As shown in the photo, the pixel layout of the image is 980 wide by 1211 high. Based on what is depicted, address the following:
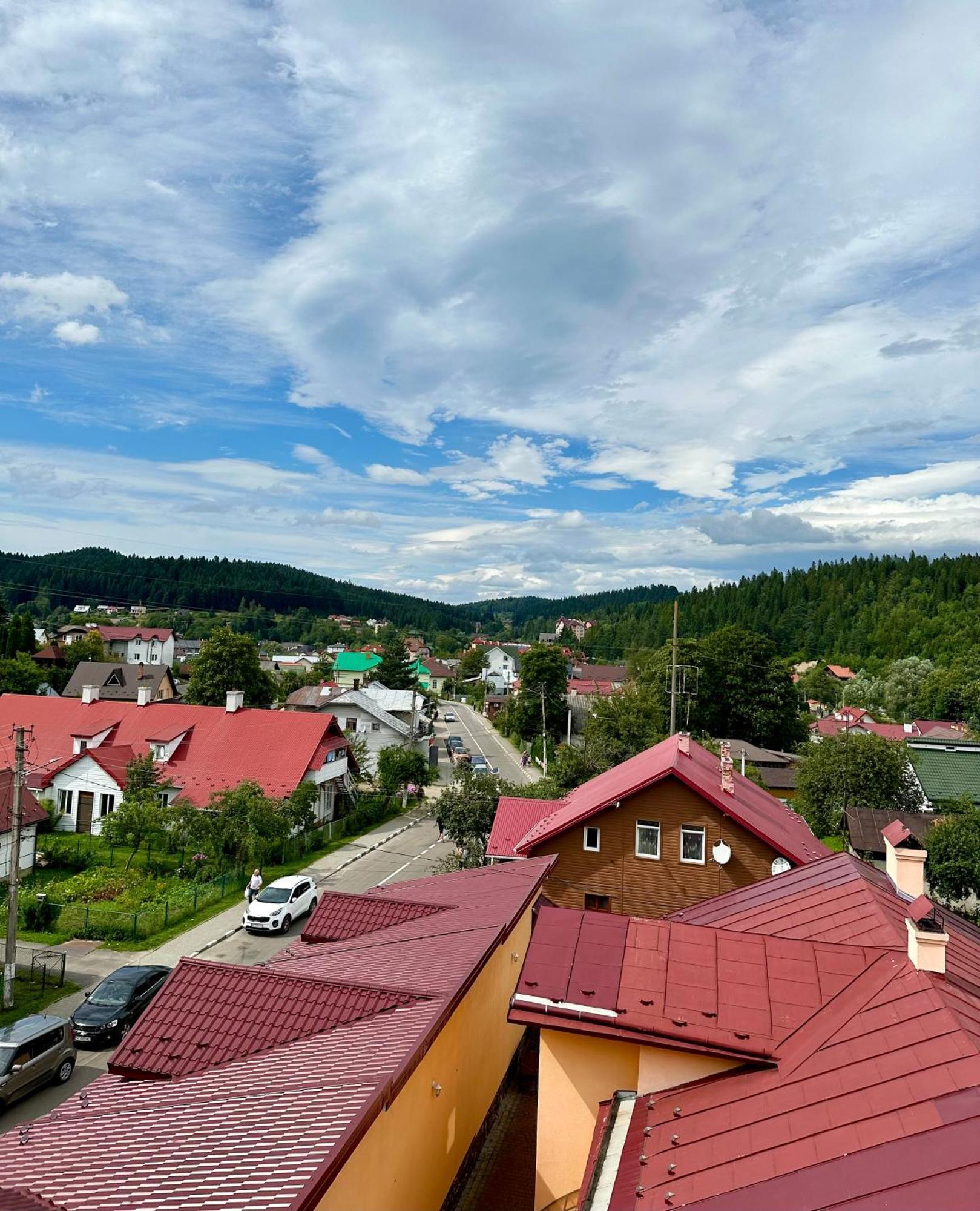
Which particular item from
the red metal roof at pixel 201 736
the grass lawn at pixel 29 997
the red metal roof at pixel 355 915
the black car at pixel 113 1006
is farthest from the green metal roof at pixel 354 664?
the red metal roof at pixel 355 915

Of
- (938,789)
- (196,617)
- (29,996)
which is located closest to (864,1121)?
(29,996)

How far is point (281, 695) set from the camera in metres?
62.2

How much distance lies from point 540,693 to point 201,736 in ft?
95.0

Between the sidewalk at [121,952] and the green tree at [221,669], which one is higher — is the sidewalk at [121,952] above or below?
below

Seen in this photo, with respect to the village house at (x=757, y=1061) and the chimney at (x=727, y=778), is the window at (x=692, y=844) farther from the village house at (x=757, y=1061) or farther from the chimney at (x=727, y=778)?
the village house at (x=757, y=1061)

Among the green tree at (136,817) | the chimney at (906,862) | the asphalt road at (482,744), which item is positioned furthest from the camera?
the asphalt road at (482,744)

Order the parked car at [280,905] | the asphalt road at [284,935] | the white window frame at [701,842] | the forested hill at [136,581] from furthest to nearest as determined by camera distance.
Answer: the forested hill at [136,581] → the parked car at [280,905] → the white window frame at [701,842] → the asphalt road at [284,935]

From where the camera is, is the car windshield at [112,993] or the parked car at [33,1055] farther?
the car windshield at [112,993]

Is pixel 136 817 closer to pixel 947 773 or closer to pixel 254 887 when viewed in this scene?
pixel 254 887

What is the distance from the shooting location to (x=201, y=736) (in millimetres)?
33531

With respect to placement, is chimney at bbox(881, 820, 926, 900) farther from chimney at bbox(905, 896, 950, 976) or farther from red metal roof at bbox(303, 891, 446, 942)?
red metal roof at bbox(303, 891, 446, 942)

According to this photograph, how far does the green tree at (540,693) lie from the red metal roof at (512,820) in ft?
111

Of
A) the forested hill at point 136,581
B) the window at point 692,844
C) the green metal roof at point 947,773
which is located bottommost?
the green metal roof at point 947,773

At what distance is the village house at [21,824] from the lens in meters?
23.2
